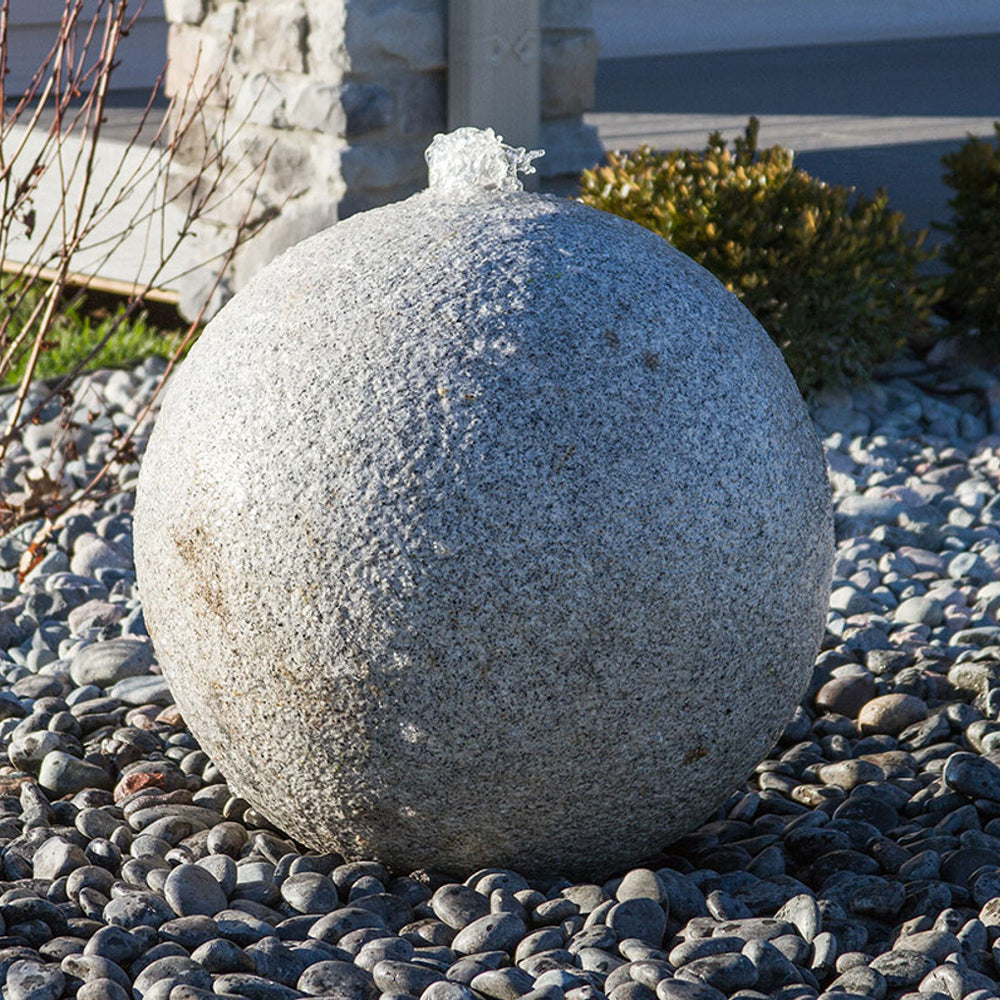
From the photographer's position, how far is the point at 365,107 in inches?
245

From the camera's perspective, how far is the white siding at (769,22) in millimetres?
15016

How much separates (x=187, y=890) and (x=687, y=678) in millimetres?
1063

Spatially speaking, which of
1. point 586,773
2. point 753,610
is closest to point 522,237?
point 753,610

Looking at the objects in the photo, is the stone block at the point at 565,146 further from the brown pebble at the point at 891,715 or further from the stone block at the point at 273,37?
the brown pebble at the point at 891,715

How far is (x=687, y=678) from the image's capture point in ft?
8.54

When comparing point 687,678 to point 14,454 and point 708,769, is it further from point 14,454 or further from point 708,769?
point 14,454

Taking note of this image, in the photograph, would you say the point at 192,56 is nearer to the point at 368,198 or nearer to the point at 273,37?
the point at 273,37

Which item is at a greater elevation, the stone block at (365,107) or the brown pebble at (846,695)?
the stone block at (365,107)

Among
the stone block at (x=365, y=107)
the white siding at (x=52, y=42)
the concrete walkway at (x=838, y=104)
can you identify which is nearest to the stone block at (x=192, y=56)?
the stone block at (x=365, y=107)

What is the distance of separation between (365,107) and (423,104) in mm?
352

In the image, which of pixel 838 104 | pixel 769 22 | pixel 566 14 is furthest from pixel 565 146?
pixel 769 22

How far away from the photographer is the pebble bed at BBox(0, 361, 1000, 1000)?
243 cm

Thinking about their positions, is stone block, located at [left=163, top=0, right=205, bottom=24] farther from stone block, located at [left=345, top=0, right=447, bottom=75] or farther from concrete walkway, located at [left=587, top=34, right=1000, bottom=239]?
concrete walkway, located at [left=587, top=34, right=1000, bottom=239]

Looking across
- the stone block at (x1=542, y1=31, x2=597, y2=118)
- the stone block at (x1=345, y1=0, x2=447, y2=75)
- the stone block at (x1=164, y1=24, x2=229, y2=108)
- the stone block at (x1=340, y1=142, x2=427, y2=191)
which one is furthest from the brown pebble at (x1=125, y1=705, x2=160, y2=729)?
the stone block at (x1=542, y1=31, x2=597, y2=118)
